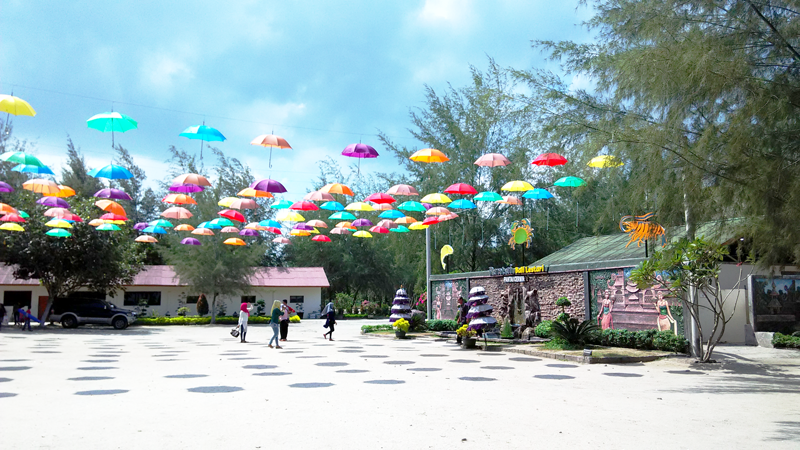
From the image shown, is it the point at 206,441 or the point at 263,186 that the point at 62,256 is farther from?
the point at 206,441

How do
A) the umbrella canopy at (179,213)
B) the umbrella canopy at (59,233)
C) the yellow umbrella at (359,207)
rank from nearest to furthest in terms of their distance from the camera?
the yellow umbrella at (359,207) < the umbrella canopy at (179,213) < the umbrella canopy at (59,233)

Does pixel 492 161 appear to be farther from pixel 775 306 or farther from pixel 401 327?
pixel 775 306

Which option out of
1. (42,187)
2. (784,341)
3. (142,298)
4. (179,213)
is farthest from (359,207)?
(142,298)

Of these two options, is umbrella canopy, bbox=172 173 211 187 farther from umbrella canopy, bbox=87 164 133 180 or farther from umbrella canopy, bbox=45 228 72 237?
umbrella canopy, bbox=45 228 72 237

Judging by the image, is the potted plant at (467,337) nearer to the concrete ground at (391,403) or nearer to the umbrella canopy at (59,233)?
the concrete ground at (391,403)

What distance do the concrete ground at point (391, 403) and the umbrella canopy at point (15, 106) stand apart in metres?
6.04

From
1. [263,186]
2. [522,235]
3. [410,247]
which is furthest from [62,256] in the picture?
[522,235]

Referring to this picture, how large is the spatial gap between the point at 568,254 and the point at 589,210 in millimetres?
7461

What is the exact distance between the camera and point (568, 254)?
26.9 metres

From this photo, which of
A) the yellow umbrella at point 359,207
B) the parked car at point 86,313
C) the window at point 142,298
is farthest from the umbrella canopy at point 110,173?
the window at point 142,298

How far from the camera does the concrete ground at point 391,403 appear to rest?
6211mm

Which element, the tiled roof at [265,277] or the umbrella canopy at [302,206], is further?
the tiled roof at [265,277]

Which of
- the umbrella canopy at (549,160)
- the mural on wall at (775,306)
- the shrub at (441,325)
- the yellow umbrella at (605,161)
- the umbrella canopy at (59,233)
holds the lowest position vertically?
the shrub at (441,325)

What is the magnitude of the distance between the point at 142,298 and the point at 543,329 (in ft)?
107
